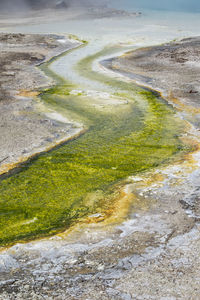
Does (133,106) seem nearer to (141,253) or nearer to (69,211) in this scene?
(69,211)

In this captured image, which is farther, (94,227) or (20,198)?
(20,198)

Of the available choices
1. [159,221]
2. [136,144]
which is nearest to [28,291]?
[159,221]

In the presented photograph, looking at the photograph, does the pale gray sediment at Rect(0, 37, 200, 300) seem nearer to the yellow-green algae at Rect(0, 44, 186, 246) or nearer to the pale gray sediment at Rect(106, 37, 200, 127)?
the yellow-green algae at Rect(0, 44, 186, 246)

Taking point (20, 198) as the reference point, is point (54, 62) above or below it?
above

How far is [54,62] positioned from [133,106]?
6150mm

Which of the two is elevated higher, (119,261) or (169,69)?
(169,69)

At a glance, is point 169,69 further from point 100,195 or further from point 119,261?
point 119,261

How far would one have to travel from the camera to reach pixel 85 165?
17.0 feet

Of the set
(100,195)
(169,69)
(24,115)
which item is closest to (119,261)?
(100,195)

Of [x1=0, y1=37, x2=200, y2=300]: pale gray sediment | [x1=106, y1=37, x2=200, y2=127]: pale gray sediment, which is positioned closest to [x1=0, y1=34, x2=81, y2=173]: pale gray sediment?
[x1=0, y1=37, x2=200, y2=300]: pale gray sediment

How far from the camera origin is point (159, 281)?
2.95m

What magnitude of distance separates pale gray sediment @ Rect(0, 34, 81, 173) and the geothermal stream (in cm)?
28

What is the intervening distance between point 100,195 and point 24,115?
133 inches

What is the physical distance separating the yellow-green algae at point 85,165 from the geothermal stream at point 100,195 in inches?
0.5
